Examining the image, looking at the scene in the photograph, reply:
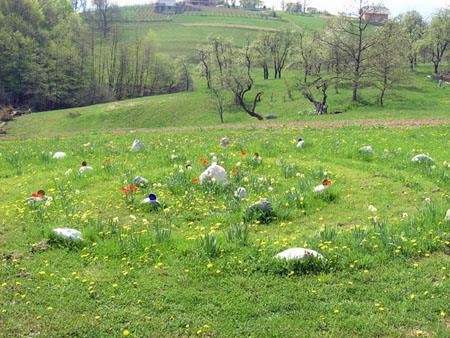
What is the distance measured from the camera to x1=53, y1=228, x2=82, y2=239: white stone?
6945 millimetres

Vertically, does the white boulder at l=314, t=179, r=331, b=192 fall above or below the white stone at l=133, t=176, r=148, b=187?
above

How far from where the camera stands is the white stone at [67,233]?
695cm

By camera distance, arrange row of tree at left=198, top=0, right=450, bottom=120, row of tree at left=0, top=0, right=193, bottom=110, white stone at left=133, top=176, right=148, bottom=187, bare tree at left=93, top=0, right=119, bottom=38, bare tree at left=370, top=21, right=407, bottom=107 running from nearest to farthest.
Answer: white stone at left=133, top=176, right=148, bottom=187 < bare tree at left=370, top=21, right=407, bottom=107 < row of tree at left=198, top=0, right=450, bottom=120 < row of tree at left=0, top=0, right=193, bottom=110 < bare tree at left=93, top=0, right=119, bottom=38

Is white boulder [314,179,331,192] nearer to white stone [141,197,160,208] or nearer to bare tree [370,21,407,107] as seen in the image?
white stone [141,197,160,208]

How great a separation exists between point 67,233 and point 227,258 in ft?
10.3

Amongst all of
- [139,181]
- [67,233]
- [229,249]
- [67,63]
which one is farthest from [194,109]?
[229,249]

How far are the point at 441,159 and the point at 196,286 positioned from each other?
10944mm

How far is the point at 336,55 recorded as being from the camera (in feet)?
160

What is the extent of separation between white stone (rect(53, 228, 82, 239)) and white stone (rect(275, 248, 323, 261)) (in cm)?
382

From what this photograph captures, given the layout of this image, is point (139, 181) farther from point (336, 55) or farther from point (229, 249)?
point (336, 55)

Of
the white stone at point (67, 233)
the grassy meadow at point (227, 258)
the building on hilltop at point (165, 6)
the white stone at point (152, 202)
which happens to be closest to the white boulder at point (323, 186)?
the grassy meadow at point (227, 258)

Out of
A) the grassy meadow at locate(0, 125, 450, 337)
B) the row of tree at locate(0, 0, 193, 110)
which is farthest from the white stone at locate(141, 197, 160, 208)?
the row of tree at locate(0, 0, 193, 110)

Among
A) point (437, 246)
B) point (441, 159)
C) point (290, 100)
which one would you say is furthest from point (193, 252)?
point (290, 100)

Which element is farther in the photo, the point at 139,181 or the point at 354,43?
the point at 354,43
